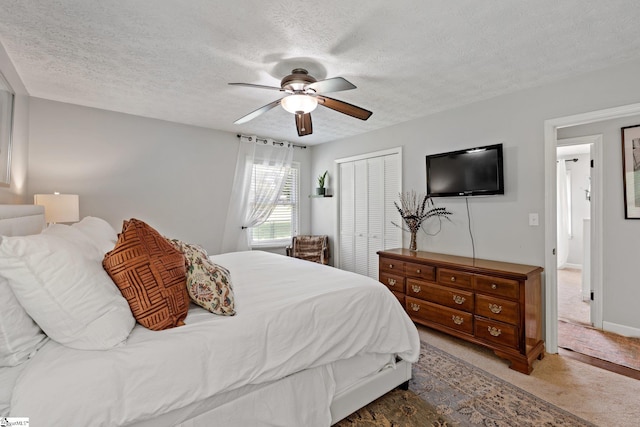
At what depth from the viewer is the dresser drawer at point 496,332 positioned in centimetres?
240

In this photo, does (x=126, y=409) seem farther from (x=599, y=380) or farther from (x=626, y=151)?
(x=626, y=151)

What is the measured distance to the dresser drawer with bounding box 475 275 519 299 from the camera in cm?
240

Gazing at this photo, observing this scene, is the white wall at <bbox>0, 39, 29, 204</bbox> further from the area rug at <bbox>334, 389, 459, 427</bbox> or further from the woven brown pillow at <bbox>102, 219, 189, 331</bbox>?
the area rug at <bbox>334, 389, 459, 427</bbox>

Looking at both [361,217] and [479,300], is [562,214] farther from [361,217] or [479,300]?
[479,300]

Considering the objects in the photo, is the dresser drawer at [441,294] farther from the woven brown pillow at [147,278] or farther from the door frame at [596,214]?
the woven brown pillow at [147,278]

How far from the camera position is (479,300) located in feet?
8.57

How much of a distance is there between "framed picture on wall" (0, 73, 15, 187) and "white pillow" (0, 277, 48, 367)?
1.68 m

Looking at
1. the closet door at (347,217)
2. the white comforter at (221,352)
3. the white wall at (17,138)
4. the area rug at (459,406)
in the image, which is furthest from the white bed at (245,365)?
the closet door at (347,217)

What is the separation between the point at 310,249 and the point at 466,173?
2521mm

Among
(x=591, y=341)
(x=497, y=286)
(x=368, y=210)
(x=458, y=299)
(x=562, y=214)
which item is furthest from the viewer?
(x=562, y=214)

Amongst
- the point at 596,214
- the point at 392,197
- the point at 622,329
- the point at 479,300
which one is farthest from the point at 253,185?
the point at 622,329

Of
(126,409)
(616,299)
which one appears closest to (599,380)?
(616,299)

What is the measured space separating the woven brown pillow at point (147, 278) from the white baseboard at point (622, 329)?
4.14 meters

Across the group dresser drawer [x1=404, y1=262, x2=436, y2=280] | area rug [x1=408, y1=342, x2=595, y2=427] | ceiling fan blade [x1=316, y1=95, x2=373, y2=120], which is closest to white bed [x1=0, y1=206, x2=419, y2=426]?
area rug [x1=408, y1=342, x2=595, y2=427]
